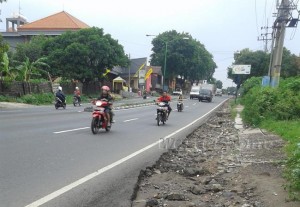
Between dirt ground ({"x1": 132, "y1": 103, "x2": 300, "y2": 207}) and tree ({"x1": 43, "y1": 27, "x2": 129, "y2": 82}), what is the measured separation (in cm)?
3369

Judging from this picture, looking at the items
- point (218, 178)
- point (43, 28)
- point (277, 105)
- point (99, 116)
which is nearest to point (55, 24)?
point (43, 28)

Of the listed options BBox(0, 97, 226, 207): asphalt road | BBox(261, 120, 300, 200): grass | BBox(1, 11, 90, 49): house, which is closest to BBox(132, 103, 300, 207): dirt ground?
BBox(261, 120, 300, 200): grass

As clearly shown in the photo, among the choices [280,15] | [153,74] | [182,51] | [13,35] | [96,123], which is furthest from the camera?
[153,74]

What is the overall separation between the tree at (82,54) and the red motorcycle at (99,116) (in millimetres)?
30344

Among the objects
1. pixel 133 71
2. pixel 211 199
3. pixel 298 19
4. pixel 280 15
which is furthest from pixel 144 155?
pixel 133 71

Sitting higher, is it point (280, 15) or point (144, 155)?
point (280, 15)

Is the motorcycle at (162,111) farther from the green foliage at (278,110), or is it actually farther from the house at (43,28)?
the house at (43,28)

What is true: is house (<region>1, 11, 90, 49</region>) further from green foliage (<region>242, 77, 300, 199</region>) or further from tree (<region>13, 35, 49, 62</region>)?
green foliage (<region>242, 77, 300, 199</region>)

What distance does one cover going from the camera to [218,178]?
7.36 meters

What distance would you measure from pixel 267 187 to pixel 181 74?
7858 centimetres

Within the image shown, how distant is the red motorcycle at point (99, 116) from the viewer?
1296cm

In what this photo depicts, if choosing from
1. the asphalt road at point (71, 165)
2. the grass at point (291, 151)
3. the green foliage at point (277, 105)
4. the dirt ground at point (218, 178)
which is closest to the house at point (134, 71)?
the green foliage at point (277, 105)

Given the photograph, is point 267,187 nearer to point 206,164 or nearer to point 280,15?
point 206,164

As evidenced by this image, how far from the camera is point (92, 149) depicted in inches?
386
